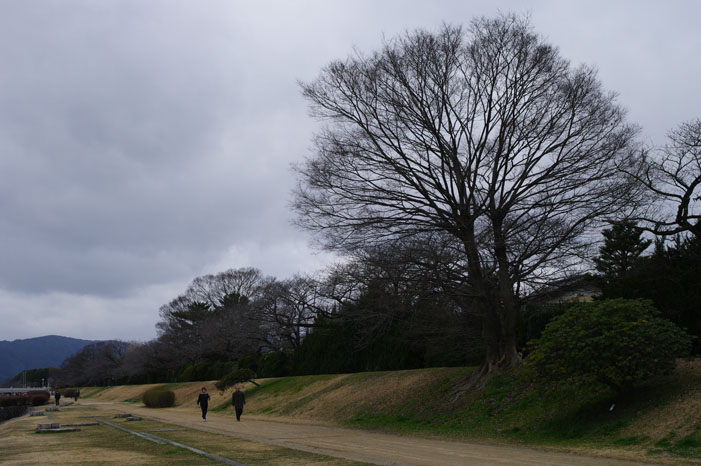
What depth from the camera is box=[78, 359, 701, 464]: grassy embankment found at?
41.2 ft

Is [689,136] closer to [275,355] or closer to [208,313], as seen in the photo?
[275,355]

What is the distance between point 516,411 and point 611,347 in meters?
5.01

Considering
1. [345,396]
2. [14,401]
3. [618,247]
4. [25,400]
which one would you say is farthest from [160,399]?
[618,247]

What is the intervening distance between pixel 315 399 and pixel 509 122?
54.6 feet

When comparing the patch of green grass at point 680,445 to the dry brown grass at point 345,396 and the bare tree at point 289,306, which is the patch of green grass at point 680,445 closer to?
the dry brown grass at point 345,396

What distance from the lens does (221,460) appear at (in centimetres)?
1168

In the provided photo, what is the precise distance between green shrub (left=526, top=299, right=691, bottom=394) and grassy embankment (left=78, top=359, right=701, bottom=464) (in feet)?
2.54

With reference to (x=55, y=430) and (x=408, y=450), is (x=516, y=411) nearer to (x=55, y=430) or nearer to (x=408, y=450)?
(x=408, y=450)

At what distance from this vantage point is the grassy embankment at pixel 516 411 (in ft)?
41.2

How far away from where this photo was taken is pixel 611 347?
550 inches

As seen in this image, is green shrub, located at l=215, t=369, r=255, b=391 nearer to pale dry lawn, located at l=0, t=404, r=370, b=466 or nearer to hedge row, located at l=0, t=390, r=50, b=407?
pale dry lawn, located at l=0, t=404, r=370, b=466

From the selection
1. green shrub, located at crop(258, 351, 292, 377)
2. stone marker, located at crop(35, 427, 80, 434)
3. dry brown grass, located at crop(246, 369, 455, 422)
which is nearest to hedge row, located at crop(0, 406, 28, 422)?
green shrub, located at crop(258, 351, 292, 377)

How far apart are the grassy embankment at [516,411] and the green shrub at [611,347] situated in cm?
78

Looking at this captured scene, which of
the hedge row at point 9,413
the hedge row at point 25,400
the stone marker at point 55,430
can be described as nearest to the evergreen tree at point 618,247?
the stone marker at point 55,430
